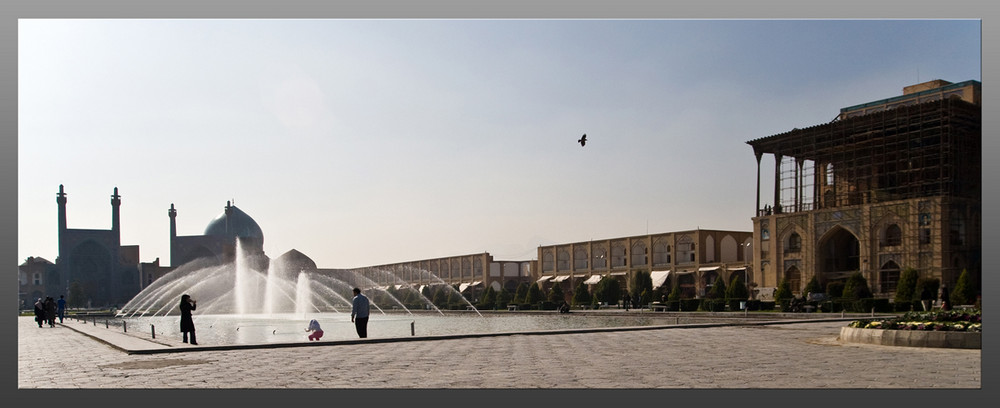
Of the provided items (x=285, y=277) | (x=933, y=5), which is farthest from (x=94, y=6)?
(x=285, y=277)

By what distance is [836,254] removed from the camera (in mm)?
48562

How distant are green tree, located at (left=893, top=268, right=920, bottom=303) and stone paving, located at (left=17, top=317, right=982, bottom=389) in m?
25.8

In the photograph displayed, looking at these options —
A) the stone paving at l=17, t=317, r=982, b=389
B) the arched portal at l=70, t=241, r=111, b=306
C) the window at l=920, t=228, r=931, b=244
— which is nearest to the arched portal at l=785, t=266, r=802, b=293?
the window at l=920, t=228, r=931, b=244

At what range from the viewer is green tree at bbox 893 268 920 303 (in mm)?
39406

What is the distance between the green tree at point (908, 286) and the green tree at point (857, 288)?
209cm

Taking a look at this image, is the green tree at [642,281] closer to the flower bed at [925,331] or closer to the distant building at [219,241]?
the flower bed at [925,331]

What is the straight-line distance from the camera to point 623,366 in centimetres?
1166

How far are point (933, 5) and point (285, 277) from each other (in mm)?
86256

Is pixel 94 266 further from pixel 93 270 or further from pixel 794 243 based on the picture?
pixel 794 243

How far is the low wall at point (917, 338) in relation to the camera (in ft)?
43.9

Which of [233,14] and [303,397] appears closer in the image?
[303,397]

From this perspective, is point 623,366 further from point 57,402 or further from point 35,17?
point 35,17

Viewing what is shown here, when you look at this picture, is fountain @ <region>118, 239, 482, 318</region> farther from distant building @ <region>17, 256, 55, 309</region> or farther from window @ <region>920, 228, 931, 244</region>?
window @ <region>920, 228, 931, 244</region>

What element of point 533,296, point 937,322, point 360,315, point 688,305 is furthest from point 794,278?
point 360,315
